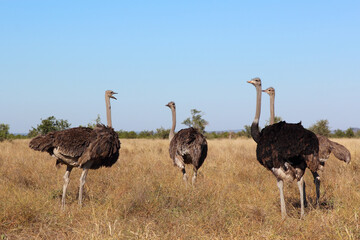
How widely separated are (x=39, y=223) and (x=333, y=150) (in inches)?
193

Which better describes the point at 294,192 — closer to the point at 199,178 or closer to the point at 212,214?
the point at 199,178

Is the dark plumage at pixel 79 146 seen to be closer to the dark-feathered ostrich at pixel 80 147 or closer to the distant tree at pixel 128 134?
the dark-feathered ostrich at pixel 80 147

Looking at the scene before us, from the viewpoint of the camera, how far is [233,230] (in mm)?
4172

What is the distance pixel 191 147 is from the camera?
782 centimetres

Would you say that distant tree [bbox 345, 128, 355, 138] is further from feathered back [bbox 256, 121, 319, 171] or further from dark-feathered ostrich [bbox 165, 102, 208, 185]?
feathered back [bbox 256, 121, 319, 171]

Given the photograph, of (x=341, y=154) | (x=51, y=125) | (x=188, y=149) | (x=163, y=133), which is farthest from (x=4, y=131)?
(x=341, y=154)

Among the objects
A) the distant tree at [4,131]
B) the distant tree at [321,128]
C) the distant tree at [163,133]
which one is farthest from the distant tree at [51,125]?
the distant tree at [321,128]

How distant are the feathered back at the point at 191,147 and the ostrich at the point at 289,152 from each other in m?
2.31

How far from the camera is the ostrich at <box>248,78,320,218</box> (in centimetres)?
511

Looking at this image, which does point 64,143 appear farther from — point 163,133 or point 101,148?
point 163,133

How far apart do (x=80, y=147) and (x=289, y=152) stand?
3081mm

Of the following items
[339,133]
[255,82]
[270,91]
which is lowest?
[339,133]

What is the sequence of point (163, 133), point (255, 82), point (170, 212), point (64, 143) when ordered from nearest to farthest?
point (170, 212), point (64, 143), point (255, 82), point (163, 133)

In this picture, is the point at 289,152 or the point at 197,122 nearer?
the point at 289,152
